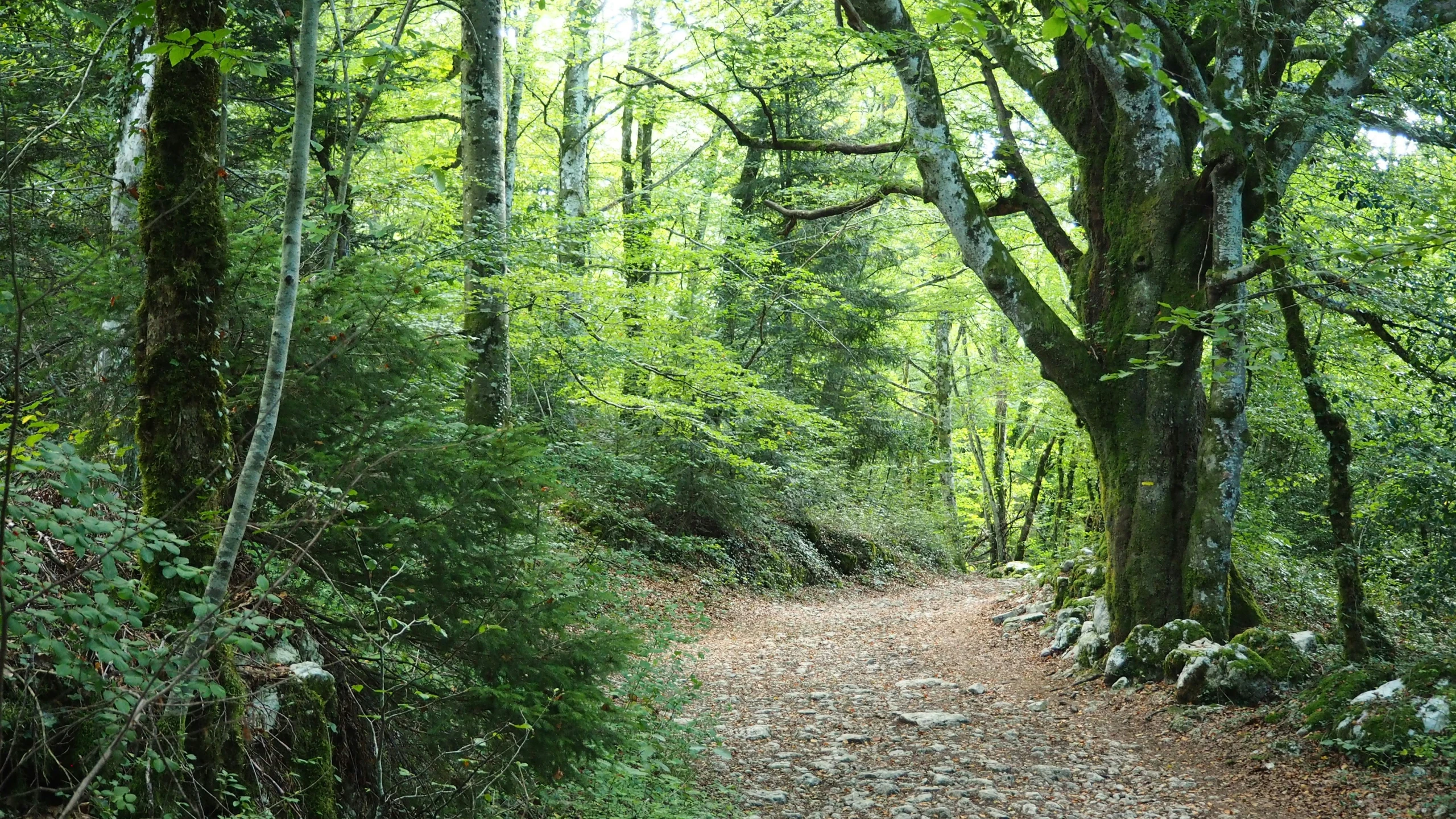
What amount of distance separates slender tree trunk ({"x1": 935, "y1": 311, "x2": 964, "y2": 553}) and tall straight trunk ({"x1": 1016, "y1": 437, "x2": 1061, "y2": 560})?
65.5 inches

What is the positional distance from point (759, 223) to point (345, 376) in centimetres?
958

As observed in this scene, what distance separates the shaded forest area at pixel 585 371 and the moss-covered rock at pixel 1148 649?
Result: 0.10ft

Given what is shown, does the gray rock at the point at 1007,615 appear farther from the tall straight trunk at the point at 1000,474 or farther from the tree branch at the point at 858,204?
the tall straight trunk at the point at 1000,474

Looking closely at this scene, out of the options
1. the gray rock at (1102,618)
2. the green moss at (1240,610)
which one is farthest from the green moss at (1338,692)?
the gray rock at (1102,618)

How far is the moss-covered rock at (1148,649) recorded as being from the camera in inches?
284

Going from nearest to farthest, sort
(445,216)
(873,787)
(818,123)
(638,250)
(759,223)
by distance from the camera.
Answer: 1. (873,787)
2. (445,216)
3. (638,250)
4. (759,223)
5. (818,123)

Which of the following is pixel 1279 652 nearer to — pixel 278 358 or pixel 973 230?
pixel 973 230

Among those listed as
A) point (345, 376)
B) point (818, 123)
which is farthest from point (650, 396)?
point (345, 376)

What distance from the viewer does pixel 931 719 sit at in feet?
22.7

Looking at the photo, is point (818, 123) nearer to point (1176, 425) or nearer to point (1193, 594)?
point (1176, 425)

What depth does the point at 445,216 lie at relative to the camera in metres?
9.97

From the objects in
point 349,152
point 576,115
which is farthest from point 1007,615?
point 576,115

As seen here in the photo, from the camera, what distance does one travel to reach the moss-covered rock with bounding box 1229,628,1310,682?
20.9 ft

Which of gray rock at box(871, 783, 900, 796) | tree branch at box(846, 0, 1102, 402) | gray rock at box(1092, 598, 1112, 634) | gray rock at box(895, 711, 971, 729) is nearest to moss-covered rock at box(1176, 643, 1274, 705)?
gray rock at box(1092, 598, 1112, 634)
